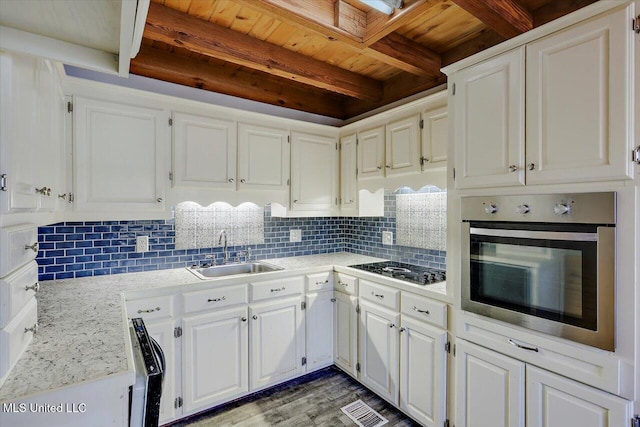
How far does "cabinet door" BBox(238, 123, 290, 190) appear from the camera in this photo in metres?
2.63

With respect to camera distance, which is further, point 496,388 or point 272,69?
point 272,69

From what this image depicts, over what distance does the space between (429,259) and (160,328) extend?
81.6 inches

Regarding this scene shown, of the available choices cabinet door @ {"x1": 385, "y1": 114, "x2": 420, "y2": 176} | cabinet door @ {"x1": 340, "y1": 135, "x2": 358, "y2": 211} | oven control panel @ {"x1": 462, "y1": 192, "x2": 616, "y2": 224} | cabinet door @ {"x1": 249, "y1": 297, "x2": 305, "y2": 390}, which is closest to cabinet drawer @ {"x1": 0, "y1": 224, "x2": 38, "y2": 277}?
cabinet door @ {"x1": 249, "y1": 297, "x2": 305, "y2": 390}

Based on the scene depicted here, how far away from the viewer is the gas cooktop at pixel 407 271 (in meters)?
2.28

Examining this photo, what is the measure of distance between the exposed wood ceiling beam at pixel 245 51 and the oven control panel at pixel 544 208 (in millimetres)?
1562

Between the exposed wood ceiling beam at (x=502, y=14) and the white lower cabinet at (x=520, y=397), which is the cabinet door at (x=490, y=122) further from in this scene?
the white lower cabinet at (x=520, y=397)

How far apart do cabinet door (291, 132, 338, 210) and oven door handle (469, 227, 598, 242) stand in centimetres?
155

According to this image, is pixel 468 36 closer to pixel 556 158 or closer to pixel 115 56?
pixel 556 158

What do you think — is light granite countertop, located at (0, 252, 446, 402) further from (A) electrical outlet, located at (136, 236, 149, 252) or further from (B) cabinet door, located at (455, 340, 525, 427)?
(B) cabinet door, located at (455, 340, 525, 427)

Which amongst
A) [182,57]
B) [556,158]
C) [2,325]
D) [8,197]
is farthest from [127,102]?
[556,158]

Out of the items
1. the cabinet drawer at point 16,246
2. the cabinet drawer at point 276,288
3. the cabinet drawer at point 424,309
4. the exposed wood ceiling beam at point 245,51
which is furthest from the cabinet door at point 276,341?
the exposed wood ceiling beam at point 245,51

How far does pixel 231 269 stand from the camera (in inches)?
112

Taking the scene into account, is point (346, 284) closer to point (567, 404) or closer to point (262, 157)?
point (262, 157)

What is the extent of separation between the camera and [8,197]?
39.3 inches
